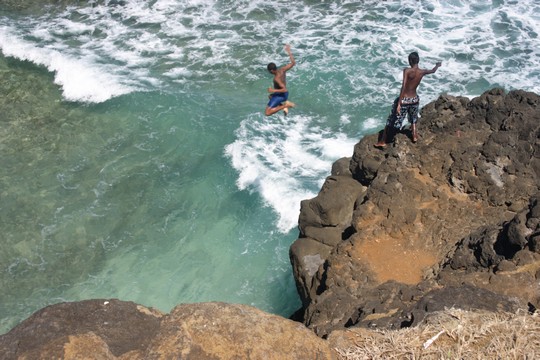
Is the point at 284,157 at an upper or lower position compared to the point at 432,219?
lower

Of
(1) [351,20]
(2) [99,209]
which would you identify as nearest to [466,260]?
(2) [99,209]

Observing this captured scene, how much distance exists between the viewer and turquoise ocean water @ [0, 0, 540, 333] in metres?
11.5

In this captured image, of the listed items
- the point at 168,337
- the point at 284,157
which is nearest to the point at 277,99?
the point at 284,157

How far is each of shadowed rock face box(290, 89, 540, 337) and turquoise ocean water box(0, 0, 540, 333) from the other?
2.52m

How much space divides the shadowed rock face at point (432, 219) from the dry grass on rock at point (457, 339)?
1154 millimetres

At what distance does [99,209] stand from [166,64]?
629cm

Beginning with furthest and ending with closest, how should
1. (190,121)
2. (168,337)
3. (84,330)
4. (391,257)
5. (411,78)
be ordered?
1. (190,121)
2. (411,78)
3. (391,257)
4. (84,330)
5. (168,337)

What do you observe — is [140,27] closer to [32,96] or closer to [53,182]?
[32,96]

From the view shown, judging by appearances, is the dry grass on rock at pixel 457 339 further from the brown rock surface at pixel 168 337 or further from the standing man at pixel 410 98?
the standing man at pixel 410 98

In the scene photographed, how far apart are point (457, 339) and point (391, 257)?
3.28 metres

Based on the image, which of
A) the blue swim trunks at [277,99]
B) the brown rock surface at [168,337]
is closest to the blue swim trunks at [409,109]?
the blue swim trunks at [277,99]

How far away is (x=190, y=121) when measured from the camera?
49.8 feet

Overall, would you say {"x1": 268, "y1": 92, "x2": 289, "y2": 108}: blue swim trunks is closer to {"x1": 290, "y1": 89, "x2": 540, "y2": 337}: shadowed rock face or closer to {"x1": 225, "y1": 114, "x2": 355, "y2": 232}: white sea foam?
{"x1": 290, "y1": 89, "x2": 540, "y2": 337}: shadowed rock face

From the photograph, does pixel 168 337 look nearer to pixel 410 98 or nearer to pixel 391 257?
pixel 391 257
